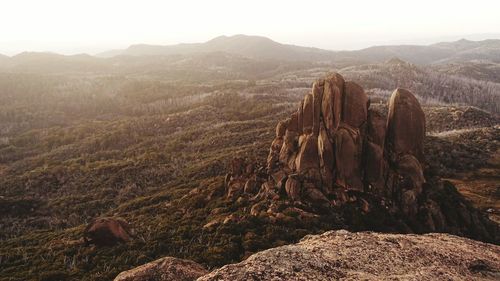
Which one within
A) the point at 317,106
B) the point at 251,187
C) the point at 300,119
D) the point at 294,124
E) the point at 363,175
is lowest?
the point at 251,187

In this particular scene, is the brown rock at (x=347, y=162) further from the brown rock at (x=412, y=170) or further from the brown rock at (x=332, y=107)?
the brown rock at (x=412, y=170)

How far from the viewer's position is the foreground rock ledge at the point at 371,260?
46.6 feet

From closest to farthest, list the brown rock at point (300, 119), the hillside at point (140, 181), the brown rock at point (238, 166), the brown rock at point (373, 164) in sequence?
1. the hillside at point (140, 181)
2. the brown rock at point (373, 164)
3. the brown rock at point (300, 119)
4. the brown rock at point (238, 166)

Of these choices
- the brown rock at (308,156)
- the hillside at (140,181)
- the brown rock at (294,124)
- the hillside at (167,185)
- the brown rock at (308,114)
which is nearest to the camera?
the hillside at (140,181)

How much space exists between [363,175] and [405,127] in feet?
20.9

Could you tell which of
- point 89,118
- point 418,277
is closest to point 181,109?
point 89,118

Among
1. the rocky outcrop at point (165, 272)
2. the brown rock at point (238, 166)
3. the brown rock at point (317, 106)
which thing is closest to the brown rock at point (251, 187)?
the brown rock at point (238, 166)

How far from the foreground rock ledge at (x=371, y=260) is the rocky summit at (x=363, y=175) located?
1232cm

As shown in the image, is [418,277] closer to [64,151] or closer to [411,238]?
[411,238]

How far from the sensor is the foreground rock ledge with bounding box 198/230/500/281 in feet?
46.6

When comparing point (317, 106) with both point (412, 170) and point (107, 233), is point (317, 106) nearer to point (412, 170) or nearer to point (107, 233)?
point (412, 170)

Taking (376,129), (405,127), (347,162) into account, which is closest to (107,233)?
(347,162)

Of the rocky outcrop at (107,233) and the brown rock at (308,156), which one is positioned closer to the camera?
the rocky outcrop at (107,233)

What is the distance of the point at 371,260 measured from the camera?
55.8ft
